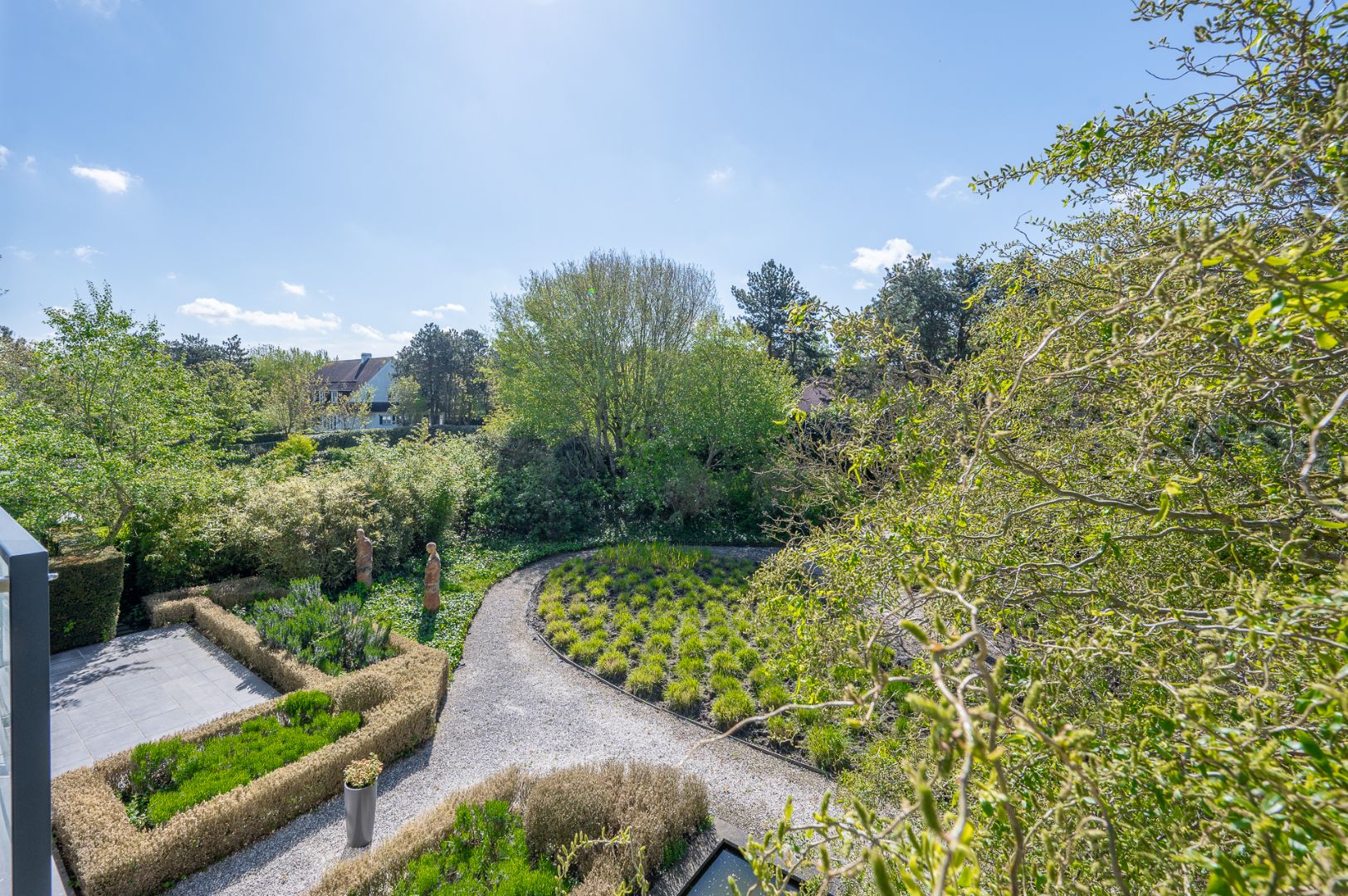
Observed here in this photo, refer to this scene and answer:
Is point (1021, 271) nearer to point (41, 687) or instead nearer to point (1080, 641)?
point (1080, 641)

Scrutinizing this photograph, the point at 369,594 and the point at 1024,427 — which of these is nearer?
the point at 1024,427

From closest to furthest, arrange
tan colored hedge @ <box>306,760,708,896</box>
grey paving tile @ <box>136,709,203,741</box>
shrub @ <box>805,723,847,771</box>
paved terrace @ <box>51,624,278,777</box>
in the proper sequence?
tan colored hedge @ <box>306,760,708,896</box>, shrub @ <box>805,723,847,771</box>, paved terrace @ <box>51,624,278,777</box>, grey paving tile @ <box>136,709,203,741</box>

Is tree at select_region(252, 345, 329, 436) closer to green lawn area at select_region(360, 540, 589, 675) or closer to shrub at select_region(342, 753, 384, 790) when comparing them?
green lawn area at select_region(360, 540, 589, 675)

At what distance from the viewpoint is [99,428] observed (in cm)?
883

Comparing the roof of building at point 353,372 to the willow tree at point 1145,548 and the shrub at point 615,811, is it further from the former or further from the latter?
the willow tree at point 1145,548

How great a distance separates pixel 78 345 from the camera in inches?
336

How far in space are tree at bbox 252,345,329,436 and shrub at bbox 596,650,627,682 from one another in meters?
22.9

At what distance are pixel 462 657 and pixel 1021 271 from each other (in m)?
8.40

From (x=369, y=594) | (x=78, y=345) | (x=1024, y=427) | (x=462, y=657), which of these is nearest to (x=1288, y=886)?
(x=1024, y=427)

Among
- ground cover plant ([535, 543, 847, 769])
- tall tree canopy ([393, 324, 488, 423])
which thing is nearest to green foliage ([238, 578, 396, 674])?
ground cover plant ([535, 543, 847, 769])

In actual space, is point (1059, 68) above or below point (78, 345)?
above

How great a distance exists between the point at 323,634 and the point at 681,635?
515 cm

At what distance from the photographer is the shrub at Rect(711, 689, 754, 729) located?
6.46m

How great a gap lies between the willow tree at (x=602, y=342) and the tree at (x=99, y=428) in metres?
7.56
